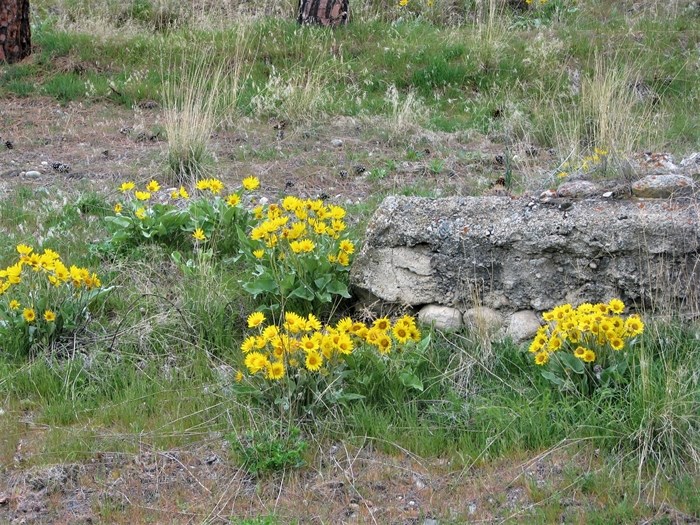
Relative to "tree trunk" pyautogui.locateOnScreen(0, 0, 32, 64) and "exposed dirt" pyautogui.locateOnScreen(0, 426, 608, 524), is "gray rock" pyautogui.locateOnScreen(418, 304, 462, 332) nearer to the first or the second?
"exposed dirt" pyautogui.locateOnScreen(0, 426, 608, 524)

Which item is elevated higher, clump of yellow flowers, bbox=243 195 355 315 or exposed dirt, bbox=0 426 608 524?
clump of yellow flowers, bbox=243 195 355 315

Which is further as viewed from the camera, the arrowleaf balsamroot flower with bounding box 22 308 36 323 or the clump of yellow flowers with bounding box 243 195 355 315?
the clump of yellow flowers with bounding box 243 195 355 315

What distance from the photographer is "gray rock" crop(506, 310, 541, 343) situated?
497 cm

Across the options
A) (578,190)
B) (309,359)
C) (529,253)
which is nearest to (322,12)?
(578,190)

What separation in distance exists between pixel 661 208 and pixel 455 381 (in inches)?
58.5

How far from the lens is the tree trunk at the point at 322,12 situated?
11.7m

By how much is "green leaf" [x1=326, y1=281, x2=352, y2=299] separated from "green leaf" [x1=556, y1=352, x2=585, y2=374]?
1388mm

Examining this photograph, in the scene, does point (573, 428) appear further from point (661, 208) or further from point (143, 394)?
point (143, 394)

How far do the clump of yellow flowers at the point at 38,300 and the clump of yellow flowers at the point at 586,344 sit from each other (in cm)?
251

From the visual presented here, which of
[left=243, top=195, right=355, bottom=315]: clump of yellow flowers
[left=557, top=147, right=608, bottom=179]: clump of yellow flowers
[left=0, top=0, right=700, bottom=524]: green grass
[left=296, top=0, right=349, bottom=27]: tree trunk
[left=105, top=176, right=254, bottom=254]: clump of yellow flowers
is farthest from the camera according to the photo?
[left=296, top=0, right=349, bottom=27]: tree trunk

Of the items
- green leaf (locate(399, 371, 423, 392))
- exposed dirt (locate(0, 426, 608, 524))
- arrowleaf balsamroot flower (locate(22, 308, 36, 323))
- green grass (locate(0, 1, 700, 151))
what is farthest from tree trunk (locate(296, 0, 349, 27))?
exposed dirt (locate(0, 426, 608, 524))

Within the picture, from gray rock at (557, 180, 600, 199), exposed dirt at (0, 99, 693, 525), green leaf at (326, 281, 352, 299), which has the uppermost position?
gray rock at (557, 180, 600, 199)

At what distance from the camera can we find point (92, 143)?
8.95 metres

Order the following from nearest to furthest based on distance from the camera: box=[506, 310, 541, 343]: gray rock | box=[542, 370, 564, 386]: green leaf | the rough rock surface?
box=[542, 370, 564, 386]: green leaf
the rough rock surface
box=[506, 310, 541, 343]: gray rock
